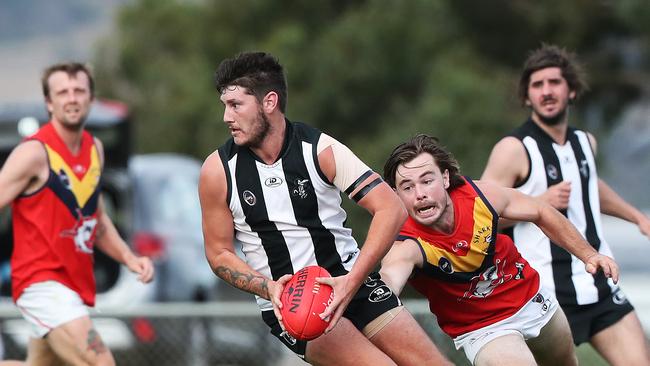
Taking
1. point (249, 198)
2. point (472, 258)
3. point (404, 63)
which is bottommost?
point (472, 258)

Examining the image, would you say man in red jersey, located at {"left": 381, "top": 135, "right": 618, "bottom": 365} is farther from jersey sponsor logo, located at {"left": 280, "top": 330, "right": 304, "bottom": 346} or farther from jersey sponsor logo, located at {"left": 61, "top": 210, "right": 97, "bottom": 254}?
jersey sponsor logo, located at {"left": 61, "top": 210, "right": 97, "bottom": 254}

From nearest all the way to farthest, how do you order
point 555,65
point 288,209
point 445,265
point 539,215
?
point 288,209 → point 445,265 → point 539,215 → point 555,65

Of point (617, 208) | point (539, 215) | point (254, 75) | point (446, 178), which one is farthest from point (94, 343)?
point (617, 208)

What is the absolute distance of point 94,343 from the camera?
725 cm

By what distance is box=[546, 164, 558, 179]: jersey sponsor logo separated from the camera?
7312 mm

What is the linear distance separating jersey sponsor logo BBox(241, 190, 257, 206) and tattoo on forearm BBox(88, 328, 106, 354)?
172cm

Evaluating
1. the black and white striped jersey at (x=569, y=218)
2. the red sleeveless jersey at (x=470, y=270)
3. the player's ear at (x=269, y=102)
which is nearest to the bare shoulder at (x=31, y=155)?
the player's ear at (x=269, y=102)

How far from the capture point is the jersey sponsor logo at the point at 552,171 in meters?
7.31

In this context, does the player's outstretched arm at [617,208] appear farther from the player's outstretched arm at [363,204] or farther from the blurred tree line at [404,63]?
the blurred tree line at [404,63]

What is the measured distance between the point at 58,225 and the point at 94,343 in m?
0.74

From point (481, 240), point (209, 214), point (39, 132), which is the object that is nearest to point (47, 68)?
point (39, 132)

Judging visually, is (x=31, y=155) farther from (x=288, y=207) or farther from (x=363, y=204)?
(x=363, y=204)

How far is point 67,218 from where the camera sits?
295 inches

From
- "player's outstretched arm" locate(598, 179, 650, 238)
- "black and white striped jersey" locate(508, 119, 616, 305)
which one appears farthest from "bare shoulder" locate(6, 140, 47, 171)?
"player's outstretched arm" locate(598, 179, 650, 238)
